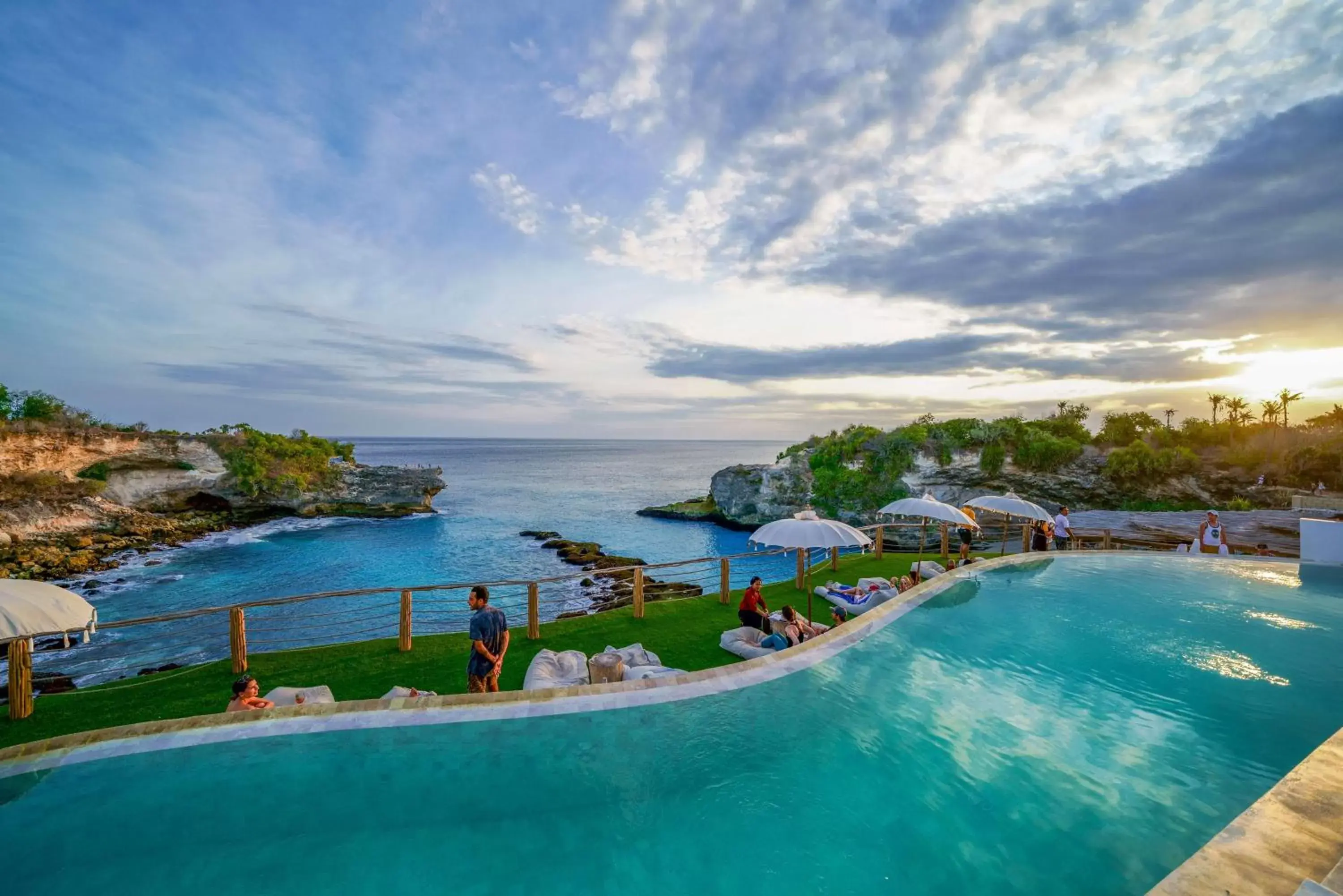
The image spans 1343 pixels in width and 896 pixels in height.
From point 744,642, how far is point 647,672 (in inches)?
100

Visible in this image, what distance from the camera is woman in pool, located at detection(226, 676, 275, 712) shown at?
714 cm

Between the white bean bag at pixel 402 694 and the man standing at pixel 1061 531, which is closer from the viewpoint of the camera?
the white bean bag at pixel 402 694

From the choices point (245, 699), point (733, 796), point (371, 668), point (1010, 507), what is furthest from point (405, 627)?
point (1010, 507)

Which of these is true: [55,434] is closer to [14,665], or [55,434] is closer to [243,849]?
[14,665]

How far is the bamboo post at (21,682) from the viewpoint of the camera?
23.8ft

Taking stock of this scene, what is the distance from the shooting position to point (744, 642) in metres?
10.6

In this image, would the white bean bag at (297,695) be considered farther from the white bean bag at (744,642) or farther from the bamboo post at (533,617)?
the white bean bag at (744,642)

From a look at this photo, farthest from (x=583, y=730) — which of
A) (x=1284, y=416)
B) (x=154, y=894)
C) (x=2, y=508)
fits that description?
(x=1284, y=416)

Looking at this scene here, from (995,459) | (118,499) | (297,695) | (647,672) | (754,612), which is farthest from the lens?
(118,499)

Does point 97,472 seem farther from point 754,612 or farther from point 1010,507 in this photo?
point 1010,507

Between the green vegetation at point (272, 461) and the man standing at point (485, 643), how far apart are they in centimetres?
5674

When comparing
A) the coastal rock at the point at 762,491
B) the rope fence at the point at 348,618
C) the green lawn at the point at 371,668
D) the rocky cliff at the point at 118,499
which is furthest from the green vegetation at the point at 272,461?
the green lawn at the point at 371,668

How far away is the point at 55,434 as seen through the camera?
40531mm

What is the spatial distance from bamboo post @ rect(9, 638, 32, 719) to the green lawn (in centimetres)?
15
